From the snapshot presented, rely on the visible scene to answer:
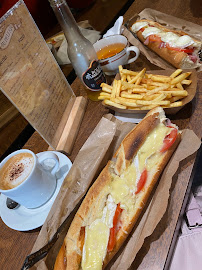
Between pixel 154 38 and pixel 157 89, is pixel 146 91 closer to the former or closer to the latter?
pixel 157 89

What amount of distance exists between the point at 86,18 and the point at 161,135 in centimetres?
254

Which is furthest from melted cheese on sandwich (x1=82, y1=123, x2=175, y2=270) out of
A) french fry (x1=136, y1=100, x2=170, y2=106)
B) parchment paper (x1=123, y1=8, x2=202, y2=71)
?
parchment paper (x1=123, y1=8, x2=202, y2=71)

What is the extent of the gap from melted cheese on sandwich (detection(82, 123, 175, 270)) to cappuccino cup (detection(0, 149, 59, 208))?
0.31 meters

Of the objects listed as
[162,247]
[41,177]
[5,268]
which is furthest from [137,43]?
[5,268]

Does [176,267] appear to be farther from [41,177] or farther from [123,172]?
[41,177]

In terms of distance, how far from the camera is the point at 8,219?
130cm

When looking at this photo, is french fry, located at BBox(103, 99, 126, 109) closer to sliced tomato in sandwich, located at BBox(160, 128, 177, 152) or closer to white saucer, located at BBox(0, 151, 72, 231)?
sliced tomato in sandwich, located at BBox(160, 128, 177, 152)

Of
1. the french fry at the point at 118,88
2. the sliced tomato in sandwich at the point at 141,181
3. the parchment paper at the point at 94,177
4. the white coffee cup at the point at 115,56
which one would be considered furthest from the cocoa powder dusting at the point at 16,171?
the white coffee cup at the point at 115,56

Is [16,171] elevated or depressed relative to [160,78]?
elevated

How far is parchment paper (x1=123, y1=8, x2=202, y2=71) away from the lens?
1.92 m

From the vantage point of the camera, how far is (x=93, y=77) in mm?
1600

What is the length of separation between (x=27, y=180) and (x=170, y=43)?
152 cm

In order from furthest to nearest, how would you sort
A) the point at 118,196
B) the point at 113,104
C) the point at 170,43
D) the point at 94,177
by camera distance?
the point at 170,43 → the point at 113,104 → the point at 94,177 → the point at 118,196

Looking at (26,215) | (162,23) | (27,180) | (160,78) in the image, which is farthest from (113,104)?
(162,23)
